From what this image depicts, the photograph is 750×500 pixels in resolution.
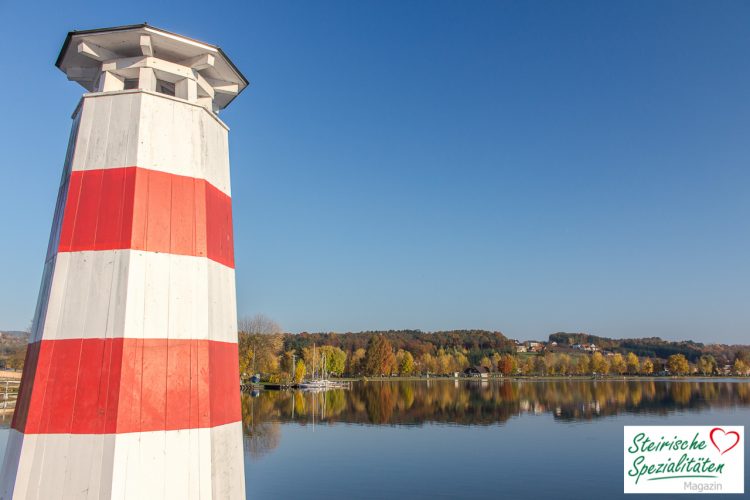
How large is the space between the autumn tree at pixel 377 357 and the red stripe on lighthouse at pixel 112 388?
12358 cm

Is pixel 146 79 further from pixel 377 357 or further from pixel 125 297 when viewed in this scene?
pixel 377 357

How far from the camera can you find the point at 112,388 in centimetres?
496

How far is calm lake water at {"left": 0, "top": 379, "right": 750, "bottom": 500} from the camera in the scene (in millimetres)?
22547

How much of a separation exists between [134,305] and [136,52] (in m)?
2.85

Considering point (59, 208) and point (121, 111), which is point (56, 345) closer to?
point (59, 208)

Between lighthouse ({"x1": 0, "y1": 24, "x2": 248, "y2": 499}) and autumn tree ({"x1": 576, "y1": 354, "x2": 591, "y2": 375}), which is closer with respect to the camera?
lighthouse ({"x1": 0, "y1": 24, "x2": 248, "y2": 499})

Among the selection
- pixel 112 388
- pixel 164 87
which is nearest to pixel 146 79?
pixel 164 87

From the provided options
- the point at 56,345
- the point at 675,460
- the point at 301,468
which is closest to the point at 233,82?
the point at 56,345

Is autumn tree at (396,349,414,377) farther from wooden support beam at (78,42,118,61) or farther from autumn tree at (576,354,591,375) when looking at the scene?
wooden support beam at (78,42,118,61)

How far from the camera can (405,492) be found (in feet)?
71.3

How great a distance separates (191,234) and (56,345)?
1.62 m

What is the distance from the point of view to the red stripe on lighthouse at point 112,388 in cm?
494

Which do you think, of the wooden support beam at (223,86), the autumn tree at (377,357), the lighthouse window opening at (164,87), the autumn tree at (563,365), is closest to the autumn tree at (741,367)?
the autumn tree at (563,365)

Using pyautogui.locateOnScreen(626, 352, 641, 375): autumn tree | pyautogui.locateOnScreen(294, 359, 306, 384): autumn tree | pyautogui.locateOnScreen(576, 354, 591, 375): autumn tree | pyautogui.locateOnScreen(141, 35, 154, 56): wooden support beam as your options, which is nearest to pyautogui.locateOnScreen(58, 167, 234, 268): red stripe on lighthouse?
pyautogui.locateOnScreen(141, 35, 154, 56): wooden support beam
